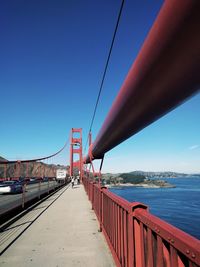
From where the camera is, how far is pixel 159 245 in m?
1.84

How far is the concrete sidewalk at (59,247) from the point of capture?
3.94m

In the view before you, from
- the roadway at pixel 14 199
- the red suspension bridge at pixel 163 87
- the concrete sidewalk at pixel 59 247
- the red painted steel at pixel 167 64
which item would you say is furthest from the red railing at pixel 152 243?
the roadway at pixel 14 199

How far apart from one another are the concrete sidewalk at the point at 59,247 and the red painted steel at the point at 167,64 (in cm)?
280

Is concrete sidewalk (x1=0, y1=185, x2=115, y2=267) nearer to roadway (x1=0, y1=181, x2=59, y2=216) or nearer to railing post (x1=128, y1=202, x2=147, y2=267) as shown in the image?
railing post (x1=128, y1=202, x2=147, y2=267)

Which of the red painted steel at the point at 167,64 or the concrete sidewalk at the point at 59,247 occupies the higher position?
the red painted steel at the point at 167,64

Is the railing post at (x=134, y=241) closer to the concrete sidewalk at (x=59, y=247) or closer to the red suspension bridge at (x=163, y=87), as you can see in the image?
the red suspension bridge at (x=163, y=87)

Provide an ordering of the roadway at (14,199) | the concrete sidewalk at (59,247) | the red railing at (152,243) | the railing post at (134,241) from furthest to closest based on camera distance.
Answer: the roadway at (14,199) → the concrete sidewalk at (59,247) → the railing post at (134,241) → the red railing at (152,243)

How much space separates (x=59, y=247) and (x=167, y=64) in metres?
4.25

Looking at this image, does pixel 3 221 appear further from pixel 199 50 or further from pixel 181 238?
pixel 199 50

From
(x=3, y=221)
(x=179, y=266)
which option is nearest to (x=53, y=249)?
(x=3, y=221)

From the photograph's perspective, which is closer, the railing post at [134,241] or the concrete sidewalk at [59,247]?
the railing post at [134,241]

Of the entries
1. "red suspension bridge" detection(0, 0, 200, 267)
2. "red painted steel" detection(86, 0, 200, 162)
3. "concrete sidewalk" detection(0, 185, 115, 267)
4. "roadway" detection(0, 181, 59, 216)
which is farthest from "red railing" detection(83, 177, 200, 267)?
"roadway" detection(0, 181, 59, 216)

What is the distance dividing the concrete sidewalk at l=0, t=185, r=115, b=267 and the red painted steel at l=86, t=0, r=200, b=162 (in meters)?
2.80

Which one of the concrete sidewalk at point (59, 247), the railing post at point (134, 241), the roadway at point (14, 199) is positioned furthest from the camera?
the roadway at point (14, 199)
